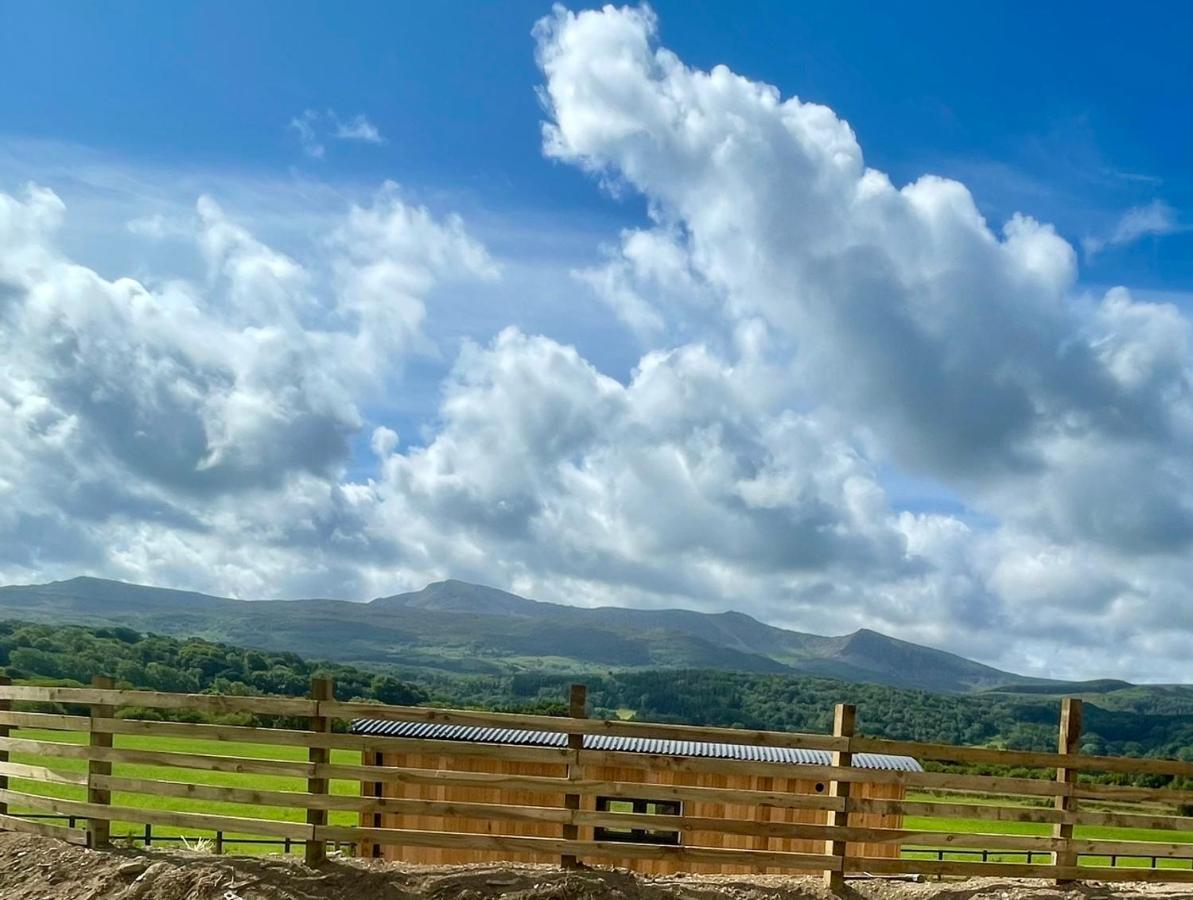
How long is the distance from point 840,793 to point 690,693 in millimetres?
173673

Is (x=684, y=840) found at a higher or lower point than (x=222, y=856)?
lower

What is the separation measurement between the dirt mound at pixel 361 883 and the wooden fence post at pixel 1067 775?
34 centimetres

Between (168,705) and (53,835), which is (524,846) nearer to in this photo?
(168,705)

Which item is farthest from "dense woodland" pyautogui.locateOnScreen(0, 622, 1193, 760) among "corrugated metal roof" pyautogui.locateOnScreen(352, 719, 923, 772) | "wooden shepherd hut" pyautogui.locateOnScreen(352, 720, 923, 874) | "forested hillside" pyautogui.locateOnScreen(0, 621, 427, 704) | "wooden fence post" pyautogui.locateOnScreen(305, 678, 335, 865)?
"wooden fence post" pyautogui.locateOnScreen(305, 678, 335, 865)

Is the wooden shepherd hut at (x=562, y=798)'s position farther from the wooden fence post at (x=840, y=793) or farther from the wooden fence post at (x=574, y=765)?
the wooden fence post at (x=574, y=765)

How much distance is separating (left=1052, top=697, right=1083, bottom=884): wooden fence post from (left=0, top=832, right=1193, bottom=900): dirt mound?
341 millimetres

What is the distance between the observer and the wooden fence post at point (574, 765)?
1028cm

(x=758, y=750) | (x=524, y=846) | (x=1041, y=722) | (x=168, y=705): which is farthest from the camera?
(x=1041, y=722)

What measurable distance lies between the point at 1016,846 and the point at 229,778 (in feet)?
157

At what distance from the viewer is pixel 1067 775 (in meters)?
11.1

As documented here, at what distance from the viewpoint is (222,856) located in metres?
10.4

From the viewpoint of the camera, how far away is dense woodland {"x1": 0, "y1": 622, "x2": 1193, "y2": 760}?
4461 inches

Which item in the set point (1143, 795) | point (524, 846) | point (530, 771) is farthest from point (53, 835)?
point (1143, 795)

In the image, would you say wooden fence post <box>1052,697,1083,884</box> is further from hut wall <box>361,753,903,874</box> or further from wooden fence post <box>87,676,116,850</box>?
wooden fence post <box>87,676,116,850</box>
